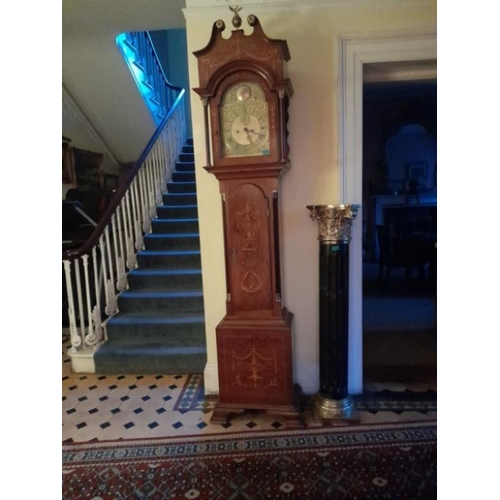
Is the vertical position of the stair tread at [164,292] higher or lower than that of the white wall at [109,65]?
lower

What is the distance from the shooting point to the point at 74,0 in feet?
8.24

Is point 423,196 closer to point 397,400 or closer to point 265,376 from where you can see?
point 397,400

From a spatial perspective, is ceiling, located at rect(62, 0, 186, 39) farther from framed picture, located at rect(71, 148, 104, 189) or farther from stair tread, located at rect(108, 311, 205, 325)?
A: stair tread, located at rect(108, 311, 205, 325)

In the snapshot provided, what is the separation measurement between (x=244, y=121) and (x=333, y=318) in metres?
1.22

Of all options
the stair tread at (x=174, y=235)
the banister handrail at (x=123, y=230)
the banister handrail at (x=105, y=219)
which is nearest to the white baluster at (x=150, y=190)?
the banister handrail at (x=123, y=230)

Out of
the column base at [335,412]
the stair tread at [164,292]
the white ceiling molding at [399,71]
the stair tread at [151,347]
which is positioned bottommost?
the column base at [335,412]

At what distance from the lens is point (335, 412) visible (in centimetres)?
199

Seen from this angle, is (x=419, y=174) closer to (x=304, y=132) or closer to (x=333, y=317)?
(x=304, y=132)

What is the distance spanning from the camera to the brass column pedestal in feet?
6.26

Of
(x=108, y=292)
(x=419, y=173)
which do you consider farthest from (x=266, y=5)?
(x=419, y=173)

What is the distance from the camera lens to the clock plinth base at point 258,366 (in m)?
1.94

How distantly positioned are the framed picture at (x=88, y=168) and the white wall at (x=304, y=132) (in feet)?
9.55

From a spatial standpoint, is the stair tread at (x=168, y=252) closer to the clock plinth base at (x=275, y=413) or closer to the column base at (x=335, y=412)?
the clock plinth base at (x=275, y=413)
